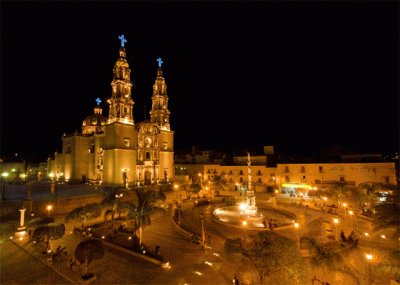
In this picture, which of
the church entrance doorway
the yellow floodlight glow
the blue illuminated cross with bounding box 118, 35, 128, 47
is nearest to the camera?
the yellow floodlight glow

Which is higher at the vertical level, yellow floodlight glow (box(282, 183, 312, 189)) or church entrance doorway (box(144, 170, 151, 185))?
church entrance doorway (box(144, 170, 151, 185))

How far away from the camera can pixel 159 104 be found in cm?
5472

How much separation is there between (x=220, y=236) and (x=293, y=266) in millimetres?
Answer: 11702

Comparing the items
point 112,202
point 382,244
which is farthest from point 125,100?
point 382,244

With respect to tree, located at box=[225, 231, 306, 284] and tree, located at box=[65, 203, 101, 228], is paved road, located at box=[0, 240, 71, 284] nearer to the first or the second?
tree, located at box=[65, 203, 101, 228]

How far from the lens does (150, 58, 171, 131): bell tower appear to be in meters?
54.2

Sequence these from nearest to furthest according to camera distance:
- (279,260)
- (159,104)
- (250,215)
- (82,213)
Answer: (279,260), (82,213), (250,215), (159,104)

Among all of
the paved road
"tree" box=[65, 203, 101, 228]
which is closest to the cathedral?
"tree" box=[65, 203, 101, 228]

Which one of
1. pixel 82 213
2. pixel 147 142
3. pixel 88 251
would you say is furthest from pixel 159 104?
pixel 88 251

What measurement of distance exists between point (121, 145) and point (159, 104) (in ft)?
54.3

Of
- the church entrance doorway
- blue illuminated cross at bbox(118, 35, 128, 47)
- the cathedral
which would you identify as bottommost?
the church entrance doorway

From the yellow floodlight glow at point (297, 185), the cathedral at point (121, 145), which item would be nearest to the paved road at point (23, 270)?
the cathedral at point (121, 145)

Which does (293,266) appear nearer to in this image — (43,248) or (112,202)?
(43,248)

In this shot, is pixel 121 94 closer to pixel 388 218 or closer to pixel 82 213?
pixel 82 213
